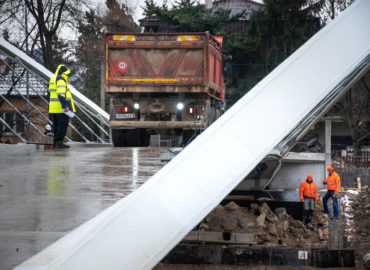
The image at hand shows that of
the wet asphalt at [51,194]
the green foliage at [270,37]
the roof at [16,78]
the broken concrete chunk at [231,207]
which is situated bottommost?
the broken concrete chunk at [231,207]

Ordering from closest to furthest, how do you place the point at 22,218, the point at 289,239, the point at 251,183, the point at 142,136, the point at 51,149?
the point at 22,218 → the point at 51,149 → the point at 142,136 → the point at 289,239 → the point at 251,183

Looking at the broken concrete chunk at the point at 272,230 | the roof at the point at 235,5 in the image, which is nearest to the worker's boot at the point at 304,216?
the broken concrete chunk at the point at 272,230

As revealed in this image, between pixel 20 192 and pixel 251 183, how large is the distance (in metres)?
13.6

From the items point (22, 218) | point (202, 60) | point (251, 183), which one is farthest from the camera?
point (251, 183)

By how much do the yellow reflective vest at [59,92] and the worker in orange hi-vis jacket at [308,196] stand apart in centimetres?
908

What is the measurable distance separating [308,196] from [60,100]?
9623 millimetres

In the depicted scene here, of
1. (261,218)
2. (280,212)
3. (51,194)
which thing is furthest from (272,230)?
(51,194)

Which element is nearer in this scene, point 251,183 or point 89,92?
point 251,183

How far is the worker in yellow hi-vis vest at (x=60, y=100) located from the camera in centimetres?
930

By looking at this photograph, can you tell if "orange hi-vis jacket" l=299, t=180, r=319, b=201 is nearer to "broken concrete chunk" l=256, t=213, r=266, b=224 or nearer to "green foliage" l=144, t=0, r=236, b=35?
"broken concrete chunk" l=256, t=213, r=266, b=224

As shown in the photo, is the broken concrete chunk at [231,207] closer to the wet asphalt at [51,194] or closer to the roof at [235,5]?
the wet asphalt at [51,194]

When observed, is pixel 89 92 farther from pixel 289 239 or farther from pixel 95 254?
pixel 95 254

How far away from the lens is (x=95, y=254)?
3.26 m

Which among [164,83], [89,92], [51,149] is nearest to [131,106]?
[164,83]
